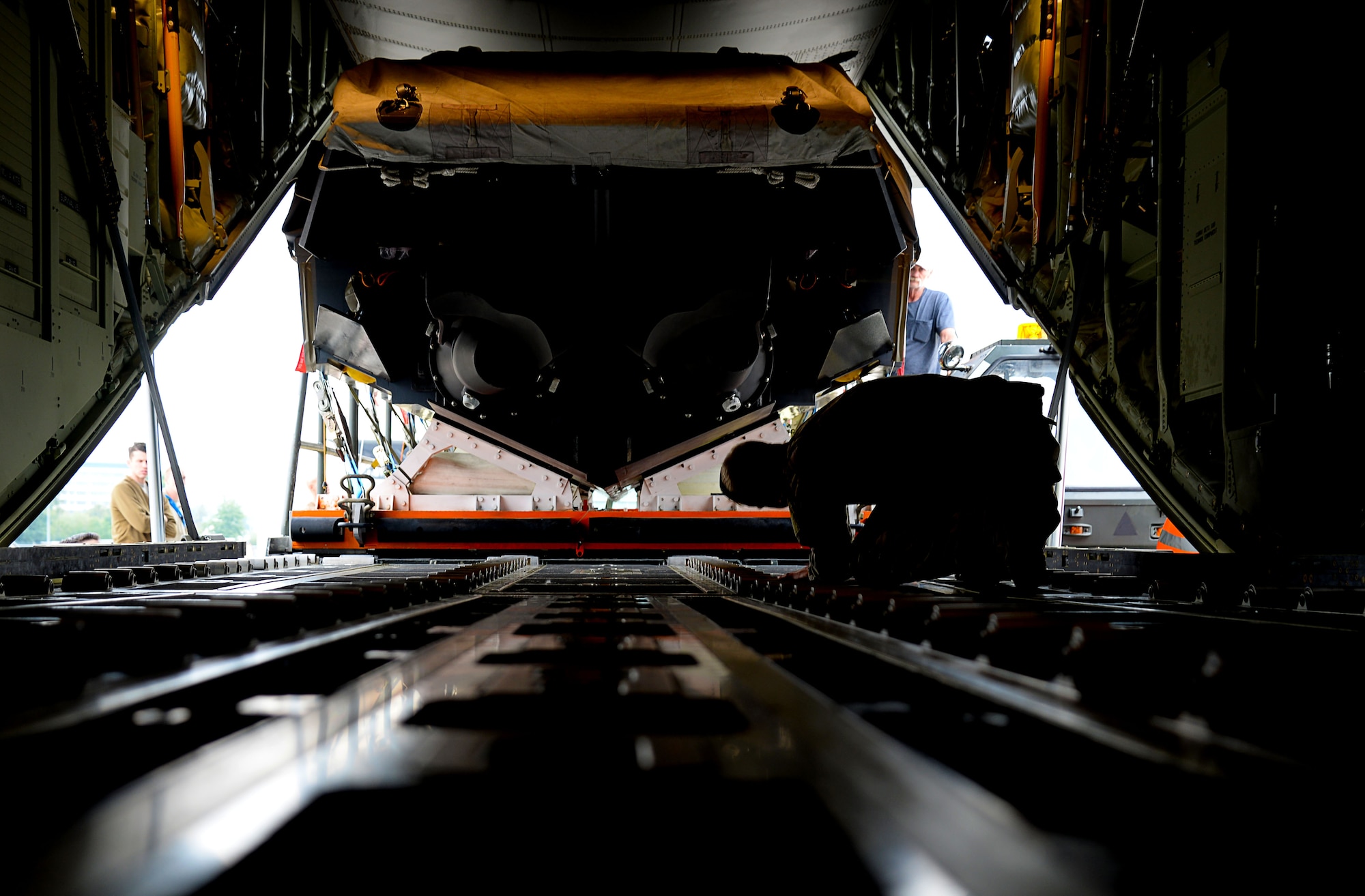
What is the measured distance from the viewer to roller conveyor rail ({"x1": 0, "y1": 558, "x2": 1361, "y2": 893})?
50 centimetres

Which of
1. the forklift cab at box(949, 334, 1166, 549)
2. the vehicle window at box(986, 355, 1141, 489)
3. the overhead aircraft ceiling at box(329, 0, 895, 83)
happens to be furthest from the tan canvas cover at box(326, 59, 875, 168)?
the vehicle window at box(986, 355, 1141, 489)

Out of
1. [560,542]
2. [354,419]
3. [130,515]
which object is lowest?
[560,542]

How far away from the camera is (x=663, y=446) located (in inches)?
183

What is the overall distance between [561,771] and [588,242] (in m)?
3.46

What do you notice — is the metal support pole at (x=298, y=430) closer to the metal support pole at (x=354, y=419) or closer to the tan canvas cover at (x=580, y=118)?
the metal support pole at (x=354, y=419)

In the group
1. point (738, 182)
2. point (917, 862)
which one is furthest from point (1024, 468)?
point (917, 862)

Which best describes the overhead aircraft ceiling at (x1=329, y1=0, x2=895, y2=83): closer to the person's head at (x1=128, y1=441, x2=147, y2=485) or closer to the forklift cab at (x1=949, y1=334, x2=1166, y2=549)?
the forklift cab at (x1=949, y1=334, x2=1166, y2=549)

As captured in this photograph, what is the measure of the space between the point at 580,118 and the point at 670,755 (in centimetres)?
277

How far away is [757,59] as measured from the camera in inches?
124

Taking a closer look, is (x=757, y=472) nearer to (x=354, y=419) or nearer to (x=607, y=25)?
(x=607, y=25)

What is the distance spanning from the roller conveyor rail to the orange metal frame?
3169 millimetres

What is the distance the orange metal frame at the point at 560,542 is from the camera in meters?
4.54

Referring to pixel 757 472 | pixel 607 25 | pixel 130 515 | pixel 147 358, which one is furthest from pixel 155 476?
pixel 607 25

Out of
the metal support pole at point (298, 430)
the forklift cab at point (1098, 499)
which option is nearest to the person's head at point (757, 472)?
the forklift cab at point (1098, 499)
